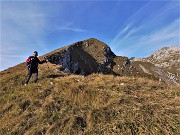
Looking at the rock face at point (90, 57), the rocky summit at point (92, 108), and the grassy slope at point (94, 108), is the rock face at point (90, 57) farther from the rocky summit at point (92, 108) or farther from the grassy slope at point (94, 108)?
the grassy slope at point (94, 108)

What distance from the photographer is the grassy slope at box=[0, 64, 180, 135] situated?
9.43 m

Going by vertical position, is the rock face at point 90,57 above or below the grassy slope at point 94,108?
above

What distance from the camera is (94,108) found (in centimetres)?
1118

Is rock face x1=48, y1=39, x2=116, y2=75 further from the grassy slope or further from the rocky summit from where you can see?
the grassy slope

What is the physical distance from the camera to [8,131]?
1068cm

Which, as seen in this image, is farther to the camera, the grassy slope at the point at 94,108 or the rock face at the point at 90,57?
the rock face at the point at 90,57

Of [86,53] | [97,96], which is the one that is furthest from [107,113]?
[86,53]

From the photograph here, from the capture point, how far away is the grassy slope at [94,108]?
30.9 feet

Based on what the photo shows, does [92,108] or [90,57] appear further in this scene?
[90,57]

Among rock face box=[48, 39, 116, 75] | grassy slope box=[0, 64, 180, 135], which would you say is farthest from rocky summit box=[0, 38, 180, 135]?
rock face box=[48, 39, 116, 75]

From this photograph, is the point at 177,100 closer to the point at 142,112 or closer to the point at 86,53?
the point at 142,112

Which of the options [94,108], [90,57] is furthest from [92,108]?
[90,57]

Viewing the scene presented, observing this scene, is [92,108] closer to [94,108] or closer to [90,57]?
[94,108]

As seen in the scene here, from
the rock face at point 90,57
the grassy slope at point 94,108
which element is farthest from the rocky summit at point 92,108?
the rock face at point 90,57
